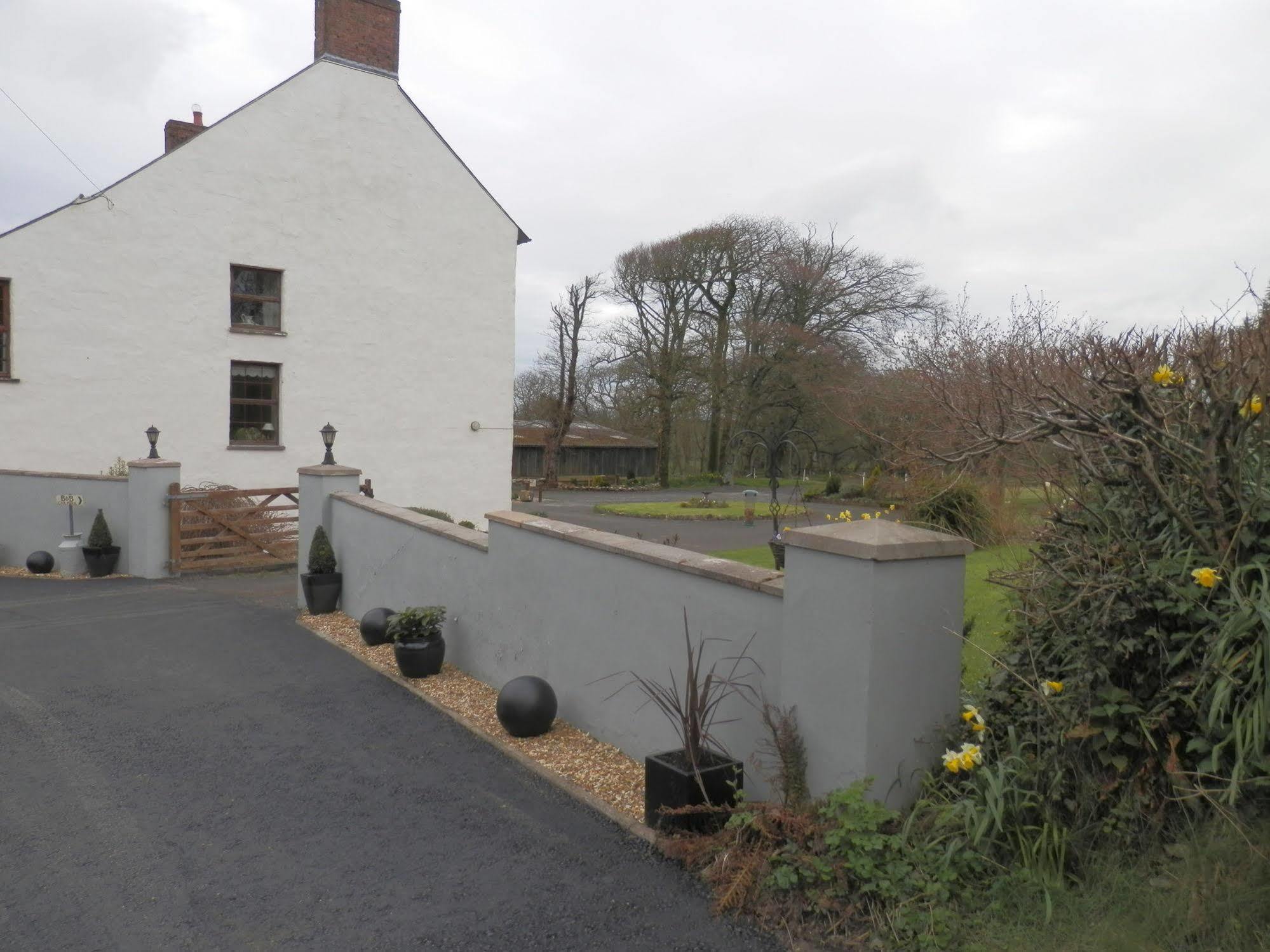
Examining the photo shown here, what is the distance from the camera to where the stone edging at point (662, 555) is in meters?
A: 4.79

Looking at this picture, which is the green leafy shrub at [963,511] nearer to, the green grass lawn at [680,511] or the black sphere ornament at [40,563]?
the green grass lawn at [680,511]

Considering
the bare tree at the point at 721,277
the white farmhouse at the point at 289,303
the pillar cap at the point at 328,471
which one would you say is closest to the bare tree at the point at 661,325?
the bare tree at the point at 721,277

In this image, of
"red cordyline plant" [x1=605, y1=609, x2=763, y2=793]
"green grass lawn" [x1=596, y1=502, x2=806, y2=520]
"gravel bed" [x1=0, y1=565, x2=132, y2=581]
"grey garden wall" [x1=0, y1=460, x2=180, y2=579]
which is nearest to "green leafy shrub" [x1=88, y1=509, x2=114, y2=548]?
"grey garden wall" [x1=0, y1=460, x2=180, y2=579]

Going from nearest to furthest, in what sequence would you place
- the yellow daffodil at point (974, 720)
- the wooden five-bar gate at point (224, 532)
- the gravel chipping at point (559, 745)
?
the yellow daffodil at point (974, 720), the gravel chipping at point (559, 745), the wooden five-bar gate at point (224, 532)

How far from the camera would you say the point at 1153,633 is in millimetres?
3531

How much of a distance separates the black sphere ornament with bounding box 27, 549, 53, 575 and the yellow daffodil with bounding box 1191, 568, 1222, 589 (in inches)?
623

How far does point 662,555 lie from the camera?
5.51 metres

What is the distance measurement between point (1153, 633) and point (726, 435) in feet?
139

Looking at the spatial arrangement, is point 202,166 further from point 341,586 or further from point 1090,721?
point 1090,721

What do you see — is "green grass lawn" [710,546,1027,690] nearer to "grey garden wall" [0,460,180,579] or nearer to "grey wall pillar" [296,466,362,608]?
"grey wall pillar" [296,466,362,608]

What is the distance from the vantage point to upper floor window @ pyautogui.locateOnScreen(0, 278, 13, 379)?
16969 mm

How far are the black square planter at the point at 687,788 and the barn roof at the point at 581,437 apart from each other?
39.6 m

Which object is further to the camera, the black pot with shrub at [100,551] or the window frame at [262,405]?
the window frame at [262,405]

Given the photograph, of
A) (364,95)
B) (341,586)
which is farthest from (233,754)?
(364,95)
